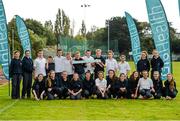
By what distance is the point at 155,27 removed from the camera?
1839 cm

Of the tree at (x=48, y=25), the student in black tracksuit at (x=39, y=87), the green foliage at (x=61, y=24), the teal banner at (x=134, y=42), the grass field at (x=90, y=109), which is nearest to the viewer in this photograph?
the grass field at (x=90, y=109)

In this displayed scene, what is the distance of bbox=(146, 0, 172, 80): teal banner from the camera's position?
18172mm

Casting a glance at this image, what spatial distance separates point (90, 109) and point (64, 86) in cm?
315

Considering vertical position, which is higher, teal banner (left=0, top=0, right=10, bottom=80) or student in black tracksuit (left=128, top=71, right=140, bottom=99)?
teal banner (left=0, top=0, right=10, bottom=80)

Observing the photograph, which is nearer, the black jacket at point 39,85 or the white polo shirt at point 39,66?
the black jacket at point 39,85

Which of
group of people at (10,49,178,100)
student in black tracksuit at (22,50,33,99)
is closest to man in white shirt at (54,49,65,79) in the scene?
group of people at (10,49,178,100)

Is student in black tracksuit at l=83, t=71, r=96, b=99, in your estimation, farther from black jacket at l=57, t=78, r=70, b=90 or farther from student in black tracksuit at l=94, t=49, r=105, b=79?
black jacket at l=57, t=78, r=70, b=90

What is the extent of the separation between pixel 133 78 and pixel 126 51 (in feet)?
259

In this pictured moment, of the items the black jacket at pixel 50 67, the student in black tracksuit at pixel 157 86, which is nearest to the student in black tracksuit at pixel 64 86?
the black jacket at pixel 50 67

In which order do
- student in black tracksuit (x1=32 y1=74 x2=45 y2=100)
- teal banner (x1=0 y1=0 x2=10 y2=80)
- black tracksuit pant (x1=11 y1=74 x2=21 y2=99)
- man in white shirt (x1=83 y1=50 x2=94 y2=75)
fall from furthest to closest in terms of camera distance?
teal banner (x1=0 y1=0 x2=10 y2=80)
man in white shirt (x1=83 y1=50 x2=94 y2=75)
black tracksuit pant (x1=11 y1=74 x2=21 y2=99)
student in black tracksuit (x1=32 y1=74 x2=45 y2=100)

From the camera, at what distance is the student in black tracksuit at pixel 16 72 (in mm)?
15523

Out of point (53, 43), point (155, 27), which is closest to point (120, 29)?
point (53, 43)

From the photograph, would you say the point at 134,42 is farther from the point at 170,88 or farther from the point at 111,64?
the point at 170,88

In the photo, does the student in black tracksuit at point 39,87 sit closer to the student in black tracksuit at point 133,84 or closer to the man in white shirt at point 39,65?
the man in white shirt at point 39,65
